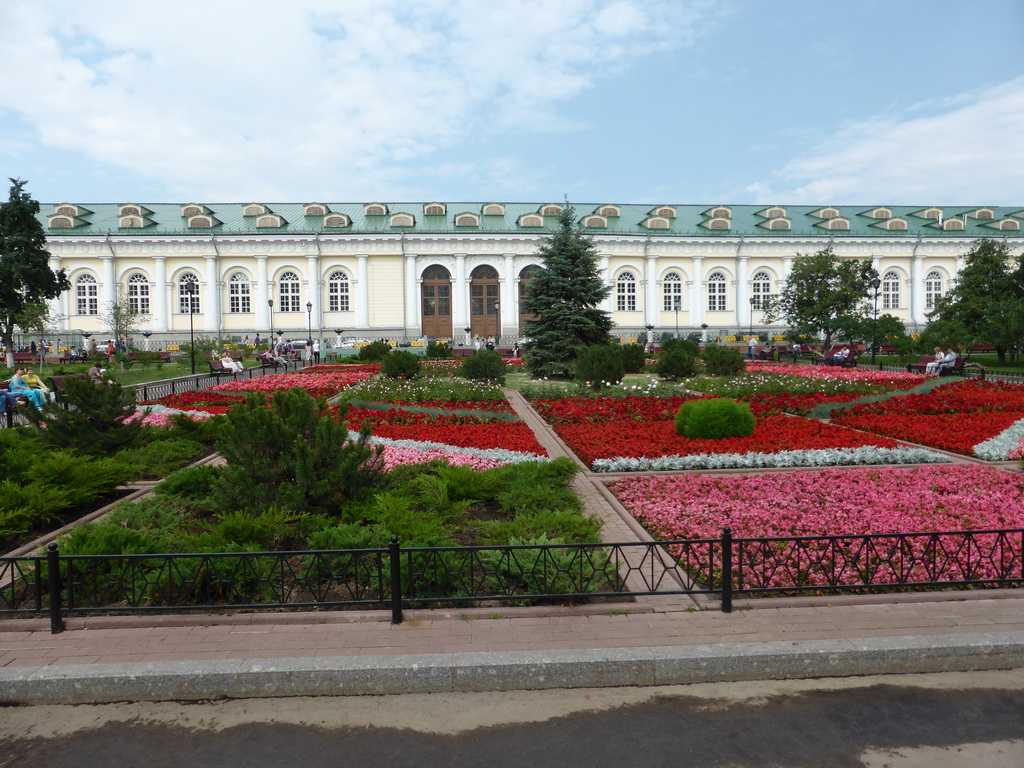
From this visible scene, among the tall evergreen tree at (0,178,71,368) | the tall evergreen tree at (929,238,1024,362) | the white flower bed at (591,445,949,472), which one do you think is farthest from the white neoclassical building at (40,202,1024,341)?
the white flower bed at (591,445,949,472)

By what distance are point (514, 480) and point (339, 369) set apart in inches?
784

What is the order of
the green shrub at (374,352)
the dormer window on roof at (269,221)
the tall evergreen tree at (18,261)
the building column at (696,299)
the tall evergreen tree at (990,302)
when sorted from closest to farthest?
the tall evergreen tree at (990,302), the green shrub at (374,352), the tall evergreen tree at (18,261), the dormer window on roof at (269,221), the building column at (696,299)

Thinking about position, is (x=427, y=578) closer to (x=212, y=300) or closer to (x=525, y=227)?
(x=525, y=227)

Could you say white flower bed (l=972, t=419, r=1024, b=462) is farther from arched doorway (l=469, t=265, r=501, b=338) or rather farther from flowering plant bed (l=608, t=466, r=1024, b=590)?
arched doorway (l=469, t=265, r=501, b=338)

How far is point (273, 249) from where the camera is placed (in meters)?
49.1

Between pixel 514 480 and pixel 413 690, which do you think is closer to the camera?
pixel 413 690

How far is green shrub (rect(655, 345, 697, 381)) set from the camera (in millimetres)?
22125

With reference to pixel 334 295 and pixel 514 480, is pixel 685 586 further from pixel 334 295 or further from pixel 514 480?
pixel 334 295

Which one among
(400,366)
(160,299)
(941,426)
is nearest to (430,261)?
A: (160,299)

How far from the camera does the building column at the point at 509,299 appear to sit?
50875mm

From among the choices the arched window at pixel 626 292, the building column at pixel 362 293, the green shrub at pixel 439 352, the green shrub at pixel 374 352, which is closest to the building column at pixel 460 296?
the building column at pixel 362 293

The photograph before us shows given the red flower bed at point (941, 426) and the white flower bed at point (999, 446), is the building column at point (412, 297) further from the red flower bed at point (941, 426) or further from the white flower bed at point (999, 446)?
the white flower bed at point (999, 446)

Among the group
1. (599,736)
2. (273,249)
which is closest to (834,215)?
(273,249)

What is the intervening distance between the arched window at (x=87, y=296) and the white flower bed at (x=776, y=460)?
50171 mm
